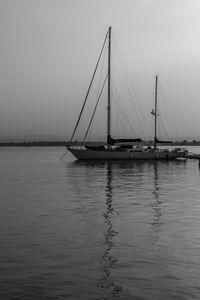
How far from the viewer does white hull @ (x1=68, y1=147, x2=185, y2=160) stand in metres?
76.1

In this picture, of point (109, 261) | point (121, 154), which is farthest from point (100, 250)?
point (121, 154)

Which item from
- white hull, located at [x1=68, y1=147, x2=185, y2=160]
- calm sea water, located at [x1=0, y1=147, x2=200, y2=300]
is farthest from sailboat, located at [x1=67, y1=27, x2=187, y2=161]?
calm sea water, located at [x1=0, y1=147, x2=200, y2=300]

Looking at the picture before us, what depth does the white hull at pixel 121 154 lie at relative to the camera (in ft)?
250

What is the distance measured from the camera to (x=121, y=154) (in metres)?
77.3

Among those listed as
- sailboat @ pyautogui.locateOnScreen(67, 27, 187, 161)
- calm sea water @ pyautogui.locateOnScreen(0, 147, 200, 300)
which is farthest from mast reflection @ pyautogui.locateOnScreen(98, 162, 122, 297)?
sailboat @ pyautogui.locateOnScreen(67, 27, 187, 161)

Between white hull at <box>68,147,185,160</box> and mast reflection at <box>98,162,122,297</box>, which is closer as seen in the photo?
mast reflection at <box>98,162,122,297</box>

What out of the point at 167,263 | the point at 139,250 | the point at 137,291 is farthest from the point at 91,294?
the point at 139,250

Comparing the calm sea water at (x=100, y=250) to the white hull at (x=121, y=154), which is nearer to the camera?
the calm sea water at (x=100, y=250)

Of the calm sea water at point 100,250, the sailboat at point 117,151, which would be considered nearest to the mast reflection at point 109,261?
the calm sea water at point 100,250

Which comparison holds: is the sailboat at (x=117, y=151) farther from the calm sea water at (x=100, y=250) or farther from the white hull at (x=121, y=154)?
the calm sea water at (x=100, y=250)

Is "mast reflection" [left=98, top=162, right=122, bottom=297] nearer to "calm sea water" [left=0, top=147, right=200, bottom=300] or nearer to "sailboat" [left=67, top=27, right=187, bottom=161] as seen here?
"calm sea water" [left=0, top=147, right=200, bottom=300]

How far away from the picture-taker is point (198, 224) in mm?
18312

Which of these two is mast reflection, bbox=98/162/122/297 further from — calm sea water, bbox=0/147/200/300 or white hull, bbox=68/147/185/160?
white hull, bbox=68/147/185/160

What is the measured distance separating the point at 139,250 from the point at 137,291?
3.83 metres
